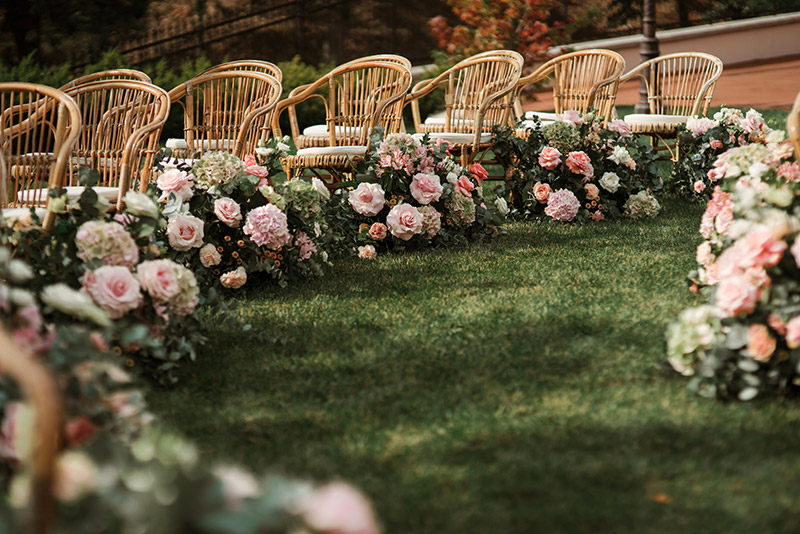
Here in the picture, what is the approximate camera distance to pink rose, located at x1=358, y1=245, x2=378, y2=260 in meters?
4.16

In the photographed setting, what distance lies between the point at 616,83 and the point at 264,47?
858 centimetres

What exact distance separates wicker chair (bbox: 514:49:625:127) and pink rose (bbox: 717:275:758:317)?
4.04 meters

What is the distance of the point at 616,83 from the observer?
6.39m

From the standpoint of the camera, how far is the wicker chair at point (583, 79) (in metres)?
6.26

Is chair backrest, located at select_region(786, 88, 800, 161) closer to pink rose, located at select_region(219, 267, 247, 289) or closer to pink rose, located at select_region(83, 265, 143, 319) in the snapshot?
pink rose, located at select_region(83, 265, 143, 319)

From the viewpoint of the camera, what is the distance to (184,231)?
3303mm

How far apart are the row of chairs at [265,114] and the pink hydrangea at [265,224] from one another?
0.51 metres

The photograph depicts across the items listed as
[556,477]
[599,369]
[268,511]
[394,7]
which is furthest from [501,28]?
[268,511]

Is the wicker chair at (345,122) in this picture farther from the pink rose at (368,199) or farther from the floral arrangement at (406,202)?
the pink rose at (368,199)

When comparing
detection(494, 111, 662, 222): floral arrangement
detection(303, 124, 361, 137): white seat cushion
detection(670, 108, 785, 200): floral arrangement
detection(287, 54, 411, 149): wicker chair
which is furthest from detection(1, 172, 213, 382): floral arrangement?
detection(670, 108, 785, 200): floral arrangement

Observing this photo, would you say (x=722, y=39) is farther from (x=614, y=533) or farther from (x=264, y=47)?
(x=614, y=533)

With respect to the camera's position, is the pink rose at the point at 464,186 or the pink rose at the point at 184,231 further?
the pink rose at the point at 464,186

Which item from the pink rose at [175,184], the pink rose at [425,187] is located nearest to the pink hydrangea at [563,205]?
the pink rose at [425,187]

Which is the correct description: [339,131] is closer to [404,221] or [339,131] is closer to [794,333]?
[404,221]
